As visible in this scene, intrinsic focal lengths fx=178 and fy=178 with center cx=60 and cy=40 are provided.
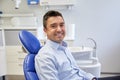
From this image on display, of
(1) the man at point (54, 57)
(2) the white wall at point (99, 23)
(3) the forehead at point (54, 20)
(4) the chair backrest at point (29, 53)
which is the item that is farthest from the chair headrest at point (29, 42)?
(2) the white wall at point (99, 23)

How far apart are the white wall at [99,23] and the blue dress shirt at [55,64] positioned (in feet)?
6.98

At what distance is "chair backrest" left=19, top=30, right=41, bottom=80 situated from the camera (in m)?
1.24

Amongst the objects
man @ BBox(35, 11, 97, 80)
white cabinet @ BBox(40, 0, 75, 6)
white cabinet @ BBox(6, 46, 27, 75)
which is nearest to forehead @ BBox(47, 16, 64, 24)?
man @ BBox(35, 11, 97, 80)

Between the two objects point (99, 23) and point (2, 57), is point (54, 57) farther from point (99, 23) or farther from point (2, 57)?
point (99, 23)

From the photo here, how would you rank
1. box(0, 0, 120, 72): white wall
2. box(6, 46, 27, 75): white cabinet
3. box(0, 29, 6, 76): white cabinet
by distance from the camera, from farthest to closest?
box(0, 0, 120, 72): white wall < box(6, 46, 27, 75): white cabinet < box(0, 29, 6, 76): white cabinet

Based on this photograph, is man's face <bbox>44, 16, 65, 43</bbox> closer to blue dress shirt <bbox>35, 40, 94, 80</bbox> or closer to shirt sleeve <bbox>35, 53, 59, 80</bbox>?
blue dress shirt <bbox>35, 40, 94, 80</bbox>

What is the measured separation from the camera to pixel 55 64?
122 cm

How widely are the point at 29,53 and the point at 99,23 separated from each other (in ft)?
7.74

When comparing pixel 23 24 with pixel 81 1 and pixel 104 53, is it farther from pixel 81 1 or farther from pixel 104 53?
pixel 104 53

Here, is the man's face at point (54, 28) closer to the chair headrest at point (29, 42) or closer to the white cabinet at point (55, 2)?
the chair headrest at point (29, 42)

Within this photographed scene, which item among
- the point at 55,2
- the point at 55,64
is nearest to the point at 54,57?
the point at 55,64

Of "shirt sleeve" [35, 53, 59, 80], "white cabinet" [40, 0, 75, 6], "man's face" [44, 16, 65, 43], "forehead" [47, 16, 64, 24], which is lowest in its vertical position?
"shirt sleeve" [35, 53, 59, 80]

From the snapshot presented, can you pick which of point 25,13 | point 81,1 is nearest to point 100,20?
point 81,1

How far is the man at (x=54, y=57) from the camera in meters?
1.17
